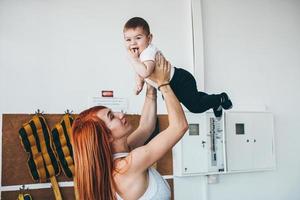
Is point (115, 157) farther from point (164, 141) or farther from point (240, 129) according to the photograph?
point (240, 129)

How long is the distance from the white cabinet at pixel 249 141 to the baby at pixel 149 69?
3.31ft

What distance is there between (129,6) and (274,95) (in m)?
1.48

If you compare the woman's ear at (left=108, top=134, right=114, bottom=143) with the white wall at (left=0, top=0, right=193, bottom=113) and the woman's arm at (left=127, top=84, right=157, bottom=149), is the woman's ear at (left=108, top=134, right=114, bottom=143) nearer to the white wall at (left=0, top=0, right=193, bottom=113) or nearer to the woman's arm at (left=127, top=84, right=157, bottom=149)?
the woman's arm at (left=127, top=84, right=157, bottom=149)

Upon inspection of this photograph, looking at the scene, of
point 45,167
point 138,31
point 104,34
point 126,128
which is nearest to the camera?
point 126,128

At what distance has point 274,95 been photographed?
3.13m

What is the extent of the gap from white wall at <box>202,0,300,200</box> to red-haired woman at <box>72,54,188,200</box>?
1.43m

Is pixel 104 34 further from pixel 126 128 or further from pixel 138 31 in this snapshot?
pixel 126 128

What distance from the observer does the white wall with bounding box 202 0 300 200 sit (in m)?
2.89

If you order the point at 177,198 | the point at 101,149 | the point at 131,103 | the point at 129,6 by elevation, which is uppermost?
the point at 129,6

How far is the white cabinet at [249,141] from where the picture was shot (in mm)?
2816

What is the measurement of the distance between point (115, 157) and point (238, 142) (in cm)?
160

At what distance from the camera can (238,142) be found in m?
2.86

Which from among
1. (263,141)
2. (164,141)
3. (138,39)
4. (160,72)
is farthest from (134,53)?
(263,141)

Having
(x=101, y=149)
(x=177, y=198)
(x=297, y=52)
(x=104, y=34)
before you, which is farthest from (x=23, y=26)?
(x=297, y=52)
